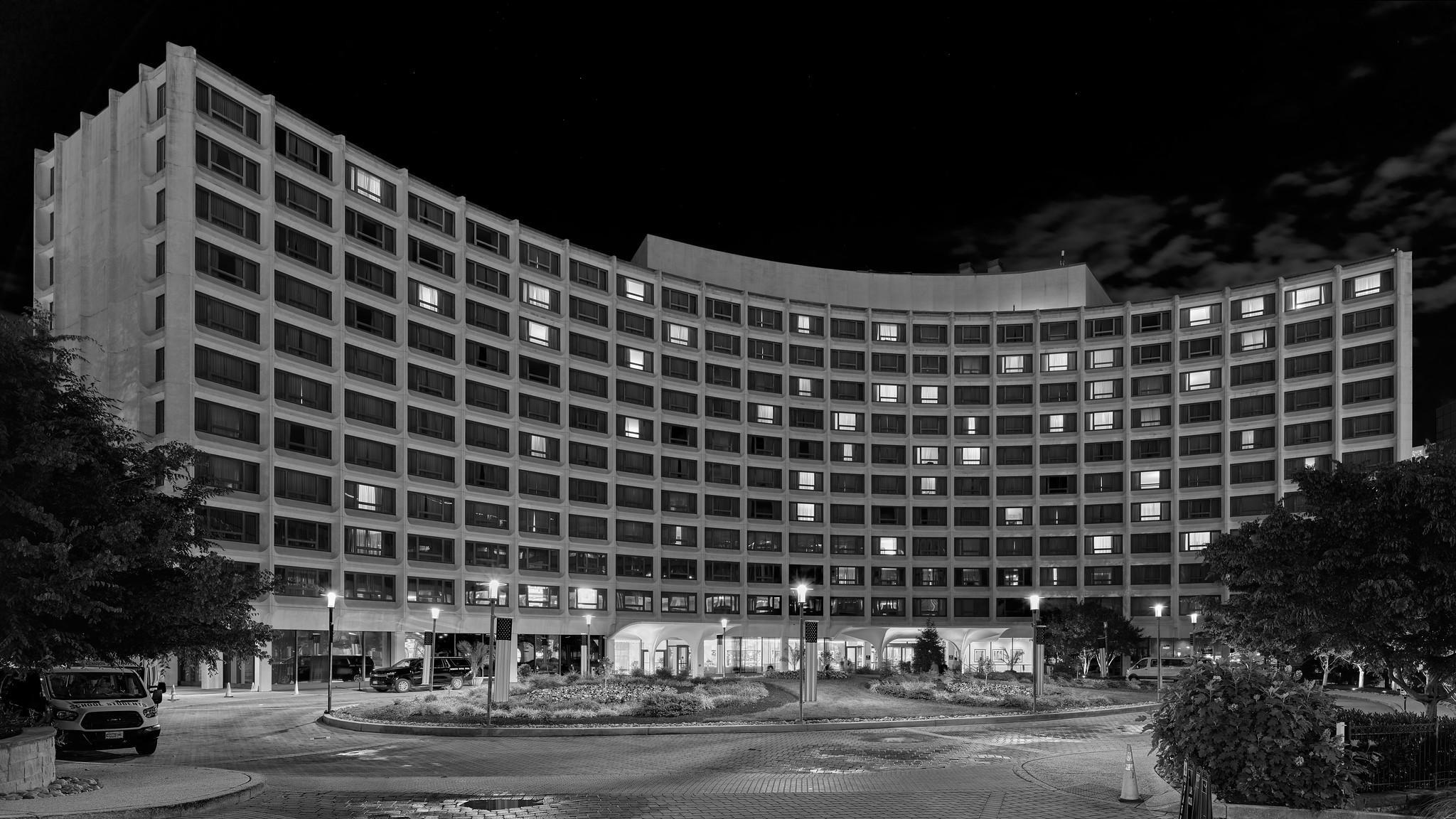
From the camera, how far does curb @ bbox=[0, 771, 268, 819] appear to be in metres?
16.3

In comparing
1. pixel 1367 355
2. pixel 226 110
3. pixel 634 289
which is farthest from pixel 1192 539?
pixel 226 110

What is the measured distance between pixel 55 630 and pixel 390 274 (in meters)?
64.0

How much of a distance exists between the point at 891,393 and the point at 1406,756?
95654 millimetres

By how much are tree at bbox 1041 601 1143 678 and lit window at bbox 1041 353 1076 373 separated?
27.7 meters

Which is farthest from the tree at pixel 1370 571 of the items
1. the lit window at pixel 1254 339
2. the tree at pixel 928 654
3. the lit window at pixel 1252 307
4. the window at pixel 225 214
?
the lit window at pixel 1252 307

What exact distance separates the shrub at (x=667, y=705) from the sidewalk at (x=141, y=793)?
16189 mm

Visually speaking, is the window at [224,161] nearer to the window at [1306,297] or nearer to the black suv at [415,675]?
the black suv at [415,675]

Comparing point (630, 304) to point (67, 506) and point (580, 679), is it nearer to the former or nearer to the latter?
point (580, 679)

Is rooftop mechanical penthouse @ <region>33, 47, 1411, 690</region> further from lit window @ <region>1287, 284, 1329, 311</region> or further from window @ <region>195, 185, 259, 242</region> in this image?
lit window @ <region>1287, 284, 1329, 311</region>

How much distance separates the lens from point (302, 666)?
7138 cm

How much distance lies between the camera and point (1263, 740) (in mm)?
15938

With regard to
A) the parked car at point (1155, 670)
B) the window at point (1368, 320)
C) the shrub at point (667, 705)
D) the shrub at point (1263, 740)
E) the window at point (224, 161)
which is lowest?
the parked car at point (1155, 670)

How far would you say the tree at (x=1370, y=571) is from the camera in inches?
790

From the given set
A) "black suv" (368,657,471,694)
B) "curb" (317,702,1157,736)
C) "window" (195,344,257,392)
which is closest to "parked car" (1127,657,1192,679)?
"curb" (317,702,1157,736)
